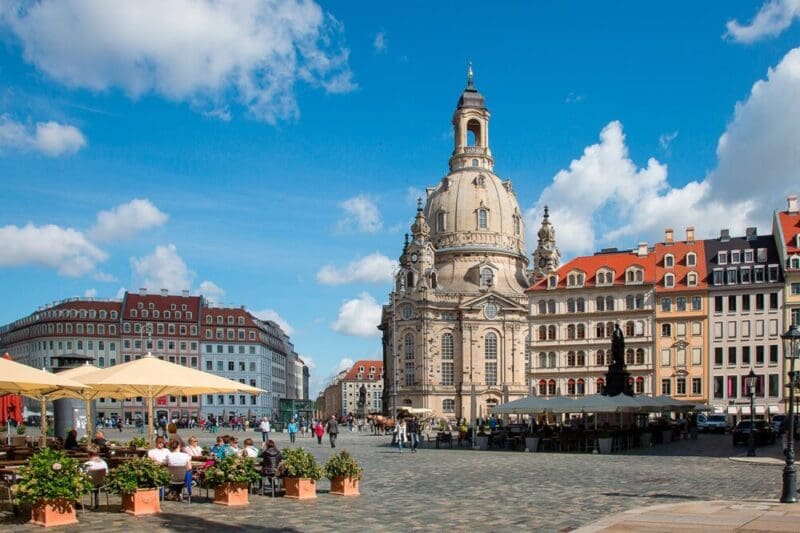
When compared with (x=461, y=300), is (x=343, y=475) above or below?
below

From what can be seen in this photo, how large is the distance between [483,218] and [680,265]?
4108 centimetres

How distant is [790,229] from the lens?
7888cm

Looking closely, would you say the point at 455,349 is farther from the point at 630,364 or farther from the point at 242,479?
the point at 242,479

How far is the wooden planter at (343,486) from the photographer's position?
21.4m

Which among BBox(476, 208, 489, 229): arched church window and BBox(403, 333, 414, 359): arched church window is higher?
BBox(476, 208, 489, 229): arched church window

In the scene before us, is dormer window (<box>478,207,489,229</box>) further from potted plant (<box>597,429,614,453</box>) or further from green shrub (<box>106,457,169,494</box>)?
green shrub (<box>106,457,169,494</box>)

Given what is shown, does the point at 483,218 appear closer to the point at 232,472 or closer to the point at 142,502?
the point at 232,472

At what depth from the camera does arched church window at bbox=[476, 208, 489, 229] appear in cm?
12332

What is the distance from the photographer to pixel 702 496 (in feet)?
69.5

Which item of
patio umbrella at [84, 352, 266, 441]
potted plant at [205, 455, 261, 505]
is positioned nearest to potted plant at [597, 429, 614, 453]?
patio umbrella at [84, 352, 266, 441]

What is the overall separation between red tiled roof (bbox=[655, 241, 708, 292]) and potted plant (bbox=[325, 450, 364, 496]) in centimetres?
6679

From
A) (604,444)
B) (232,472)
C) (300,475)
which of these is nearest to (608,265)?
(604,444)

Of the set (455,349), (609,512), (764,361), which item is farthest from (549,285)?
(609,512)

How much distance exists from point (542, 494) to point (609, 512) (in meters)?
3.73
